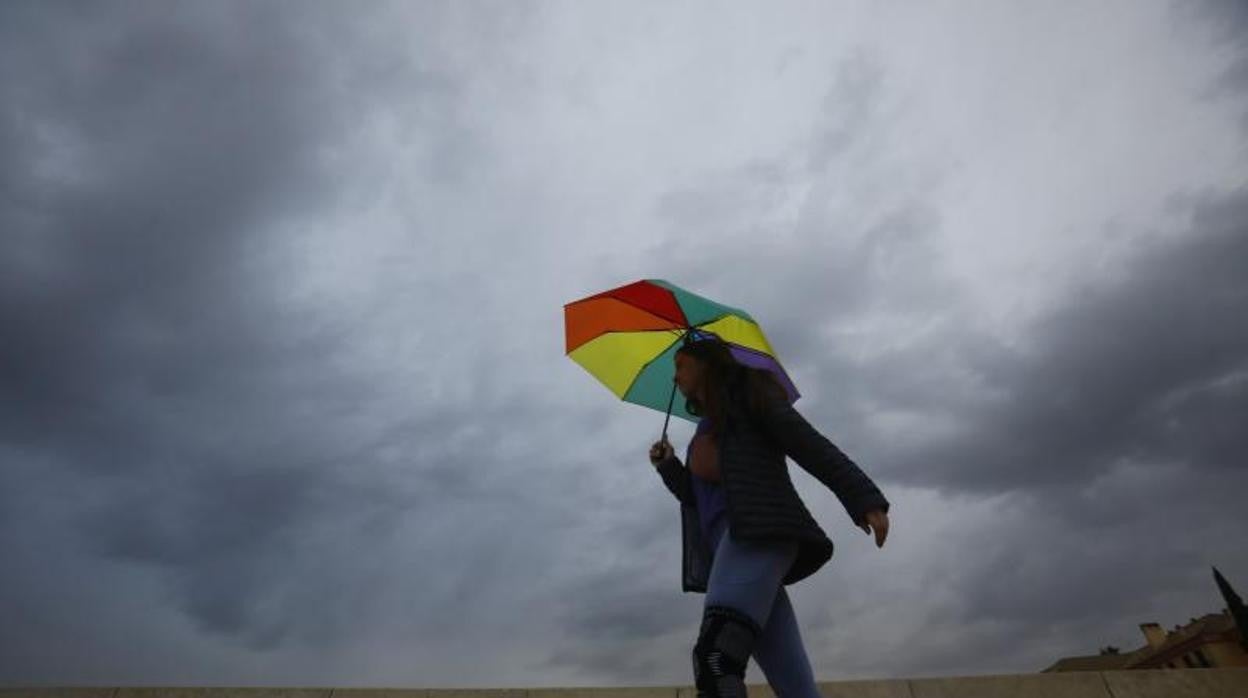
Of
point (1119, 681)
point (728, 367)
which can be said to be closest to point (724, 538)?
point (728, 367)

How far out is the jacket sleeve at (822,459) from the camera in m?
2.05

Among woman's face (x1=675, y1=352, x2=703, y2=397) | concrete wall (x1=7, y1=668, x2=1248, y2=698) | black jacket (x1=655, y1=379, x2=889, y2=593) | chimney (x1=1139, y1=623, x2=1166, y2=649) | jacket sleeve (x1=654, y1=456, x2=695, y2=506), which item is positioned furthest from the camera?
chimney (x1=1139, y1=623, x2=1166, y2=649)

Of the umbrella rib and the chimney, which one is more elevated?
the chimney

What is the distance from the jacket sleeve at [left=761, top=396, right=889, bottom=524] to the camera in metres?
2.05

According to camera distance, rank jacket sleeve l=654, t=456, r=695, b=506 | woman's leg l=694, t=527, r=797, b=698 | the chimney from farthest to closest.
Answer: the chimney, jacket sleeve l=654, t=456, r=695, b=506, woman's leg l=694, t=527, r=797, b=698

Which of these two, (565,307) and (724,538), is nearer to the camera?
(724,538)

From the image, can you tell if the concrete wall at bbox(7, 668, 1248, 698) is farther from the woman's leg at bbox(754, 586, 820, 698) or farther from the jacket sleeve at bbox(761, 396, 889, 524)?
the jacket sleeve at bbox(761, 396, 889, 524)

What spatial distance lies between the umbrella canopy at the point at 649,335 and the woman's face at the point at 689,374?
2.55ft

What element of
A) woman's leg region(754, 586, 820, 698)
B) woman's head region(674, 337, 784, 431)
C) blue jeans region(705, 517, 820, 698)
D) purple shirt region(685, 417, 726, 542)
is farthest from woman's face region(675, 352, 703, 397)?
woman's leg region(754, 586, 820, 698)

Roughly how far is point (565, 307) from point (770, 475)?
2390mm

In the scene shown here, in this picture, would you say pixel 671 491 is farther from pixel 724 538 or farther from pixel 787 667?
pixel 787 667

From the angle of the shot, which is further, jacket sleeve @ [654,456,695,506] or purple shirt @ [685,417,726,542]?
jacket sleeve @ [654,456,695,506]

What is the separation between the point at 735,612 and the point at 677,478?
2.62 ft

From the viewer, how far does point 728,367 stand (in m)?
2.56
